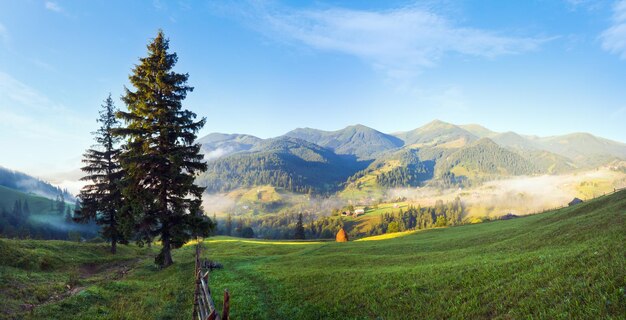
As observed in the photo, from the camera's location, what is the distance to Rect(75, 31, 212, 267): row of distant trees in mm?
29281

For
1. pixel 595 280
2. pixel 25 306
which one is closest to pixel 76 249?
pixel 25 306

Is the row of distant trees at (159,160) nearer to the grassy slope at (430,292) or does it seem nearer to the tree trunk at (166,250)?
the tree trunk at (166,250)

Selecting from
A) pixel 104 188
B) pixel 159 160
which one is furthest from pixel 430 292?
pixel 104 188

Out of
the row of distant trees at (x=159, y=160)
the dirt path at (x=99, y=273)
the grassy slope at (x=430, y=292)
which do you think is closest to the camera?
the grassy slope at (x=430, y=292)

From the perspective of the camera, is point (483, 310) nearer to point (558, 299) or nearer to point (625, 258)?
point (558, 299)

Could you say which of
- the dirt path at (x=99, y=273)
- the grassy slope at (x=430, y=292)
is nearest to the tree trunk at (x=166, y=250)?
the dirt path at (x=99, y=273)

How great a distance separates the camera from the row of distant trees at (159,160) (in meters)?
29.3

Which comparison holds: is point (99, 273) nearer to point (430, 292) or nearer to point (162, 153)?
point (162, 153)

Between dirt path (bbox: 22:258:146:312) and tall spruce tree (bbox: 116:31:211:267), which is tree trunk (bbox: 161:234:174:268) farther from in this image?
dirt path (bbox: 22:258:146:312)

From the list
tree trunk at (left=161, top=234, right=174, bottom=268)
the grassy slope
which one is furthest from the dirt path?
tree trunk at (left=161, top=234, right=174, bottom=268)

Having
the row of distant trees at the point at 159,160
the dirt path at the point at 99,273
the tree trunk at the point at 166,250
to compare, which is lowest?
the dirt path at the point at 99,273

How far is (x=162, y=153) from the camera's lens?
30.6 m

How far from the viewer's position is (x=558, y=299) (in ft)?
32.9

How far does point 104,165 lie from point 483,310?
1793 inches
